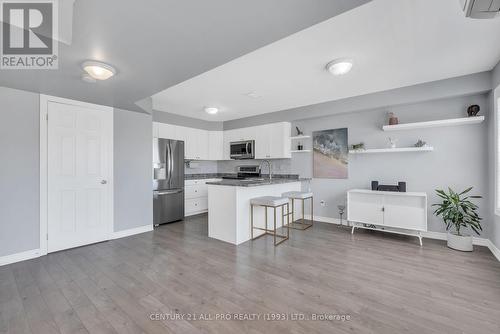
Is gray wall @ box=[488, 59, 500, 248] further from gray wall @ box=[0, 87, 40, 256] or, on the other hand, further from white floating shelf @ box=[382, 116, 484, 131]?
gray wall @ box=[0, 87, 40, 256]

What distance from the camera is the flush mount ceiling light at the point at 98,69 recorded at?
222 cm

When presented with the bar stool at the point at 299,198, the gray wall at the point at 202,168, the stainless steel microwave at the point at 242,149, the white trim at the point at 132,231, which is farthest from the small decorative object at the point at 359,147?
the white trim at the point at 132,231

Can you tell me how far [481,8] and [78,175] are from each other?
4.75 metres

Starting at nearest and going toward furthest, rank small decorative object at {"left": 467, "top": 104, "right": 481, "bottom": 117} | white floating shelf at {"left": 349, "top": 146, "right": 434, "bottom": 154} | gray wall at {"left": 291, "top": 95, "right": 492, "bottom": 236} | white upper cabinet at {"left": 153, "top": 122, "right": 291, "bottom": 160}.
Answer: small decorative object at {"left": 467, "top": 104, "right": 481, "bottom": 117} → gray wall at {"left": 291, "top": 95, "right": 492, "bottom": 236} → white floating shelf at {"left": 349, "top": 146, "right": 434, "bottom": 154} → white upper cabinet at {"left": 153, "top": 122, "right": 291, "bottom": 160}

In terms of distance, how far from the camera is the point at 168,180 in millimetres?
4605

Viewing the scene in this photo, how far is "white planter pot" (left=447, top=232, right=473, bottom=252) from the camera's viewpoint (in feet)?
9.89

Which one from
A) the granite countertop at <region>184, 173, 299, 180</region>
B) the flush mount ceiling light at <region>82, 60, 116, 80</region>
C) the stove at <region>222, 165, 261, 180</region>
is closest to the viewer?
the flush mount ceiling light at <region>82, 60, 116, 80</region>

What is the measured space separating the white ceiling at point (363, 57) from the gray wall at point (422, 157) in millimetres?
526

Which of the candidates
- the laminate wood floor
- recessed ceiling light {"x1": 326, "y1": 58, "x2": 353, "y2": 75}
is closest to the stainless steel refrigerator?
the laminate wood floor

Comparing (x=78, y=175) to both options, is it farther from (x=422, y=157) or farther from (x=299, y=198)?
(x=422, y=157)

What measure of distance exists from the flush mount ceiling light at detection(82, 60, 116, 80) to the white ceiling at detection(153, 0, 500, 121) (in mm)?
1109

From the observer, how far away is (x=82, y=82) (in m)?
2.70

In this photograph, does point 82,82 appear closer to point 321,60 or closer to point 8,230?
point 8,230

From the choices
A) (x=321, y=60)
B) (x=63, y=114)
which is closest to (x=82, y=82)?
(x=63, y=114)
